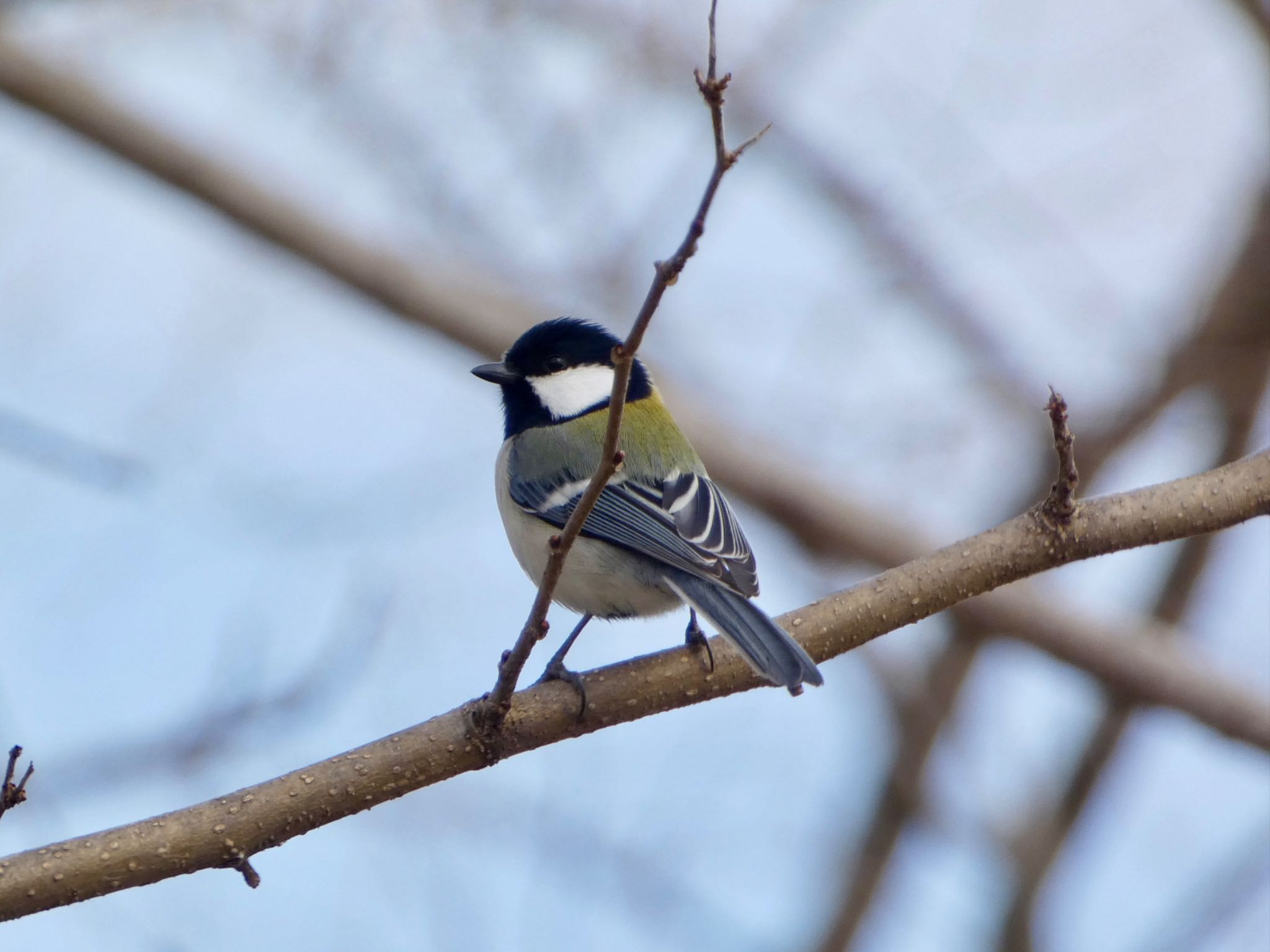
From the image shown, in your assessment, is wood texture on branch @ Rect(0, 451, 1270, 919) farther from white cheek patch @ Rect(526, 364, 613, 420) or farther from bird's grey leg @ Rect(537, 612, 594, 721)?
white cheek patch @ Rect(526, 364, 613, 420)

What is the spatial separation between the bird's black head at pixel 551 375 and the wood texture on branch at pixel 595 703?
1370 mm

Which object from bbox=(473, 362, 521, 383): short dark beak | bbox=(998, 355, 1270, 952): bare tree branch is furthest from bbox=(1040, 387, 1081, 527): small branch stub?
bbox=(998, 355, 1270, 952): bare tree branch

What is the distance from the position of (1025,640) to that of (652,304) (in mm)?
3202

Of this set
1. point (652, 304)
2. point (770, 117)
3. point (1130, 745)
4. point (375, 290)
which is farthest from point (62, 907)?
point (770, 117)

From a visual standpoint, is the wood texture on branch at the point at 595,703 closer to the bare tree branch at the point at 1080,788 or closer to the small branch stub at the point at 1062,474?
the small branch stub at the point at 1062,474

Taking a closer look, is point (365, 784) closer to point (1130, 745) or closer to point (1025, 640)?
point (1025, 640)

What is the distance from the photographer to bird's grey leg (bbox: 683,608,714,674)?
2844 mm

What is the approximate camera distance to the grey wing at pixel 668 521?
304cm

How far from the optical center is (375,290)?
4883 mm

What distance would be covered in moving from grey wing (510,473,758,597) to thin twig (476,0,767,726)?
68cm

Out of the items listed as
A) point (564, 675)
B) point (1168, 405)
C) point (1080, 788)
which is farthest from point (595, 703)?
point (1168, 405)

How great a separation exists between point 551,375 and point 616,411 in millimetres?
2049

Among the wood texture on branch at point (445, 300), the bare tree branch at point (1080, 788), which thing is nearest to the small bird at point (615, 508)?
the wood texture on branch at point (445, 300)

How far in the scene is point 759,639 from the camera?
2637 millimetres
